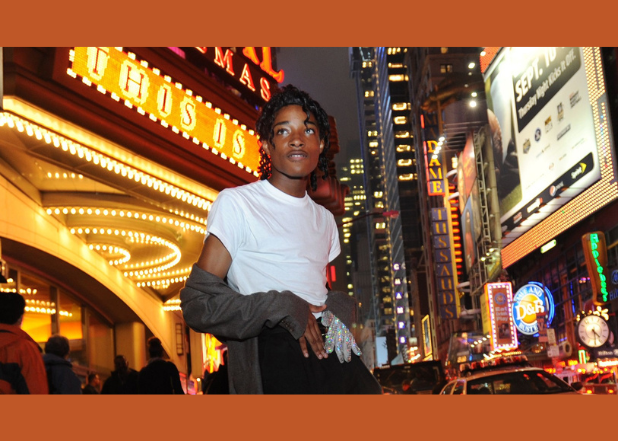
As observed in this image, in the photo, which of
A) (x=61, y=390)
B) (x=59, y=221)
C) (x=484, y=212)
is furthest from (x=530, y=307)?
(x=61, y=390)

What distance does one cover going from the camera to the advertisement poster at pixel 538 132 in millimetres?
34750

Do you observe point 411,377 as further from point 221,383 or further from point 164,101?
point 221,383

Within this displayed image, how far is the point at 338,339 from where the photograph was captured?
2537 mm

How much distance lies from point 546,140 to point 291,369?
3853 centimetres

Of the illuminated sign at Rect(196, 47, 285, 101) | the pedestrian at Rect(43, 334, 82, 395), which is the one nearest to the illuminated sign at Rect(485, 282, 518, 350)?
the illuminated sign at Rect(196, 47, 285, 101)

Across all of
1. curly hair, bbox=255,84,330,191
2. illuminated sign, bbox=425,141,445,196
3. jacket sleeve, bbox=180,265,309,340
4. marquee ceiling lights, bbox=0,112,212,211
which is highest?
illuminated sign, bbox=425,141,445,196

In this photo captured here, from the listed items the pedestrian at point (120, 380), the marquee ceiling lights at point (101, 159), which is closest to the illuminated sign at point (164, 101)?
the marquee ceiling lights at point (101, 159)

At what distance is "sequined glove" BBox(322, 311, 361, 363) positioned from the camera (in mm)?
2507

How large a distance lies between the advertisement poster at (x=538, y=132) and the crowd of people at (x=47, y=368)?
28108 mm

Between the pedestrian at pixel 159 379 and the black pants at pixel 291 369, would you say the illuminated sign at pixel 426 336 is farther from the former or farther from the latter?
the black pants at pixel 291 369

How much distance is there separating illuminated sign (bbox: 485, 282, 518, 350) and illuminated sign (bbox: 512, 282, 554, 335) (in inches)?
86.9

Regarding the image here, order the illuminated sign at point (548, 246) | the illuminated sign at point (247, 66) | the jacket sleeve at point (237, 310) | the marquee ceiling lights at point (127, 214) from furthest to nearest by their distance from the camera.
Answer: the illuminated sign at point (548, 246)
the marquee ceiling lights at point (127, 214)
the illuminated sign at point (247, 66)
the jacket sleeve at point (237, 310)

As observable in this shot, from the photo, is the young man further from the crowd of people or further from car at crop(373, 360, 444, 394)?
car at crop(373, 360, 444, 394)

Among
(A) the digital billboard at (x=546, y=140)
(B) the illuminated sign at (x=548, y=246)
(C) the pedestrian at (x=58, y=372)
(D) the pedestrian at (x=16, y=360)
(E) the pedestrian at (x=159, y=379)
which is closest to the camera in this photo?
(D) the pedestrian at (x=16, y=360)
